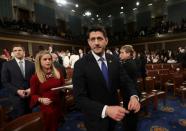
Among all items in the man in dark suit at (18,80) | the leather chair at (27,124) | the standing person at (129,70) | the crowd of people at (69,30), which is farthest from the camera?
the crowd of people at (69,30)

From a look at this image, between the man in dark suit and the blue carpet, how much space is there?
3.81 ft

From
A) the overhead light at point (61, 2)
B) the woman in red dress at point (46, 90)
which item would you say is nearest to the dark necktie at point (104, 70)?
the woman in red dress at point (46, 90)

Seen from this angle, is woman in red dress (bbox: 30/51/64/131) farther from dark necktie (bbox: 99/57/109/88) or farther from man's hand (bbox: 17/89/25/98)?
dark necktie (bbox: 99/57/109/88)

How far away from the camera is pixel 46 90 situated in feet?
7.64

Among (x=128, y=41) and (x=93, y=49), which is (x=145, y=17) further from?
(x=93, y=49)

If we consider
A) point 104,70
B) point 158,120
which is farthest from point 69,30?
point 104,70

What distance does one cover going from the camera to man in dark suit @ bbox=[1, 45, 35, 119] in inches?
106

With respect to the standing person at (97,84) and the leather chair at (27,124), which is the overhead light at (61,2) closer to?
the standing person at (97,84)

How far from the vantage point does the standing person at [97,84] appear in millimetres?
1501

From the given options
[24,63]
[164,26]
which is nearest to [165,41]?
[164,26]

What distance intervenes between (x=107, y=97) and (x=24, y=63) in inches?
65.9

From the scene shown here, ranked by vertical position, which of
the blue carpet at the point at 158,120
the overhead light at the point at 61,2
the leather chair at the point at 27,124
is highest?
the overhead light at the point at 61,2

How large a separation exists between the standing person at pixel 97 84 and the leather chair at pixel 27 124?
1.04ft

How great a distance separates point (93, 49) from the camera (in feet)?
5.31
